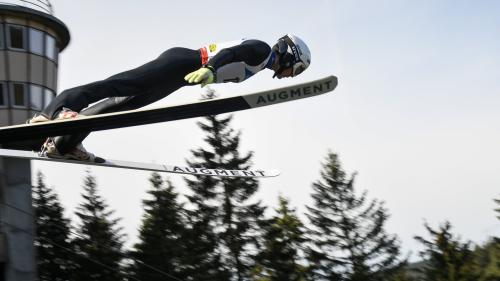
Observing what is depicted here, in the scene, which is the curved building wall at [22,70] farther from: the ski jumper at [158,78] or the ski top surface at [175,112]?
the ski top surface at [175,112]

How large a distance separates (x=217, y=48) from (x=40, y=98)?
57.0 feet

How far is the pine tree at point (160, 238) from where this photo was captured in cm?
3155

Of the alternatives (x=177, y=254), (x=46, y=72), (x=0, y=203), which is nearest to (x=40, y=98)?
(x=46, y=72)

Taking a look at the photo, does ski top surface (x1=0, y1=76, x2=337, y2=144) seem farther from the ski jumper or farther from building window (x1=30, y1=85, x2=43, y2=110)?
building window (x1=30, y1=85, x2=43, y2=110)

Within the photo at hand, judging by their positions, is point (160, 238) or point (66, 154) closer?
point (66, 154)

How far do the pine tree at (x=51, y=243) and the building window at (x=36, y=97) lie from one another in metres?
13.1

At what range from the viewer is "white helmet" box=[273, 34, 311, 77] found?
695cm

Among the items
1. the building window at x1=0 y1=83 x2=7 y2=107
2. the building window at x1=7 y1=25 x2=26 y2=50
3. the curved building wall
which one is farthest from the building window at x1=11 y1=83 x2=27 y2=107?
the building window at x1=7 y1=25 x2=26 y2=50

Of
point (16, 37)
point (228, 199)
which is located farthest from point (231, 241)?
point (16, 37)

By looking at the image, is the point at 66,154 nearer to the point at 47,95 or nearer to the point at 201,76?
the point at 201,76

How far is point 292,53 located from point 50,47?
729 inches

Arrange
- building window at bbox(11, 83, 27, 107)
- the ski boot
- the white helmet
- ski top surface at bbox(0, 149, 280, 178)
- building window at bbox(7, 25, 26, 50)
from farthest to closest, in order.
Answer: building window at bbox(7, 25, 26, 50) < building window at bbox(11, 83, 27, 107) < ski top surface at bbox(0, 149, 280, 178) < the white helmet < the ski boot

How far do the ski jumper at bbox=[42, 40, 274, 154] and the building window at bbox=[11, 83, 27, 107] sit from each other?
52.3 feet

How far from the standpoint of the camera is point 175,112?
6.06 meters
